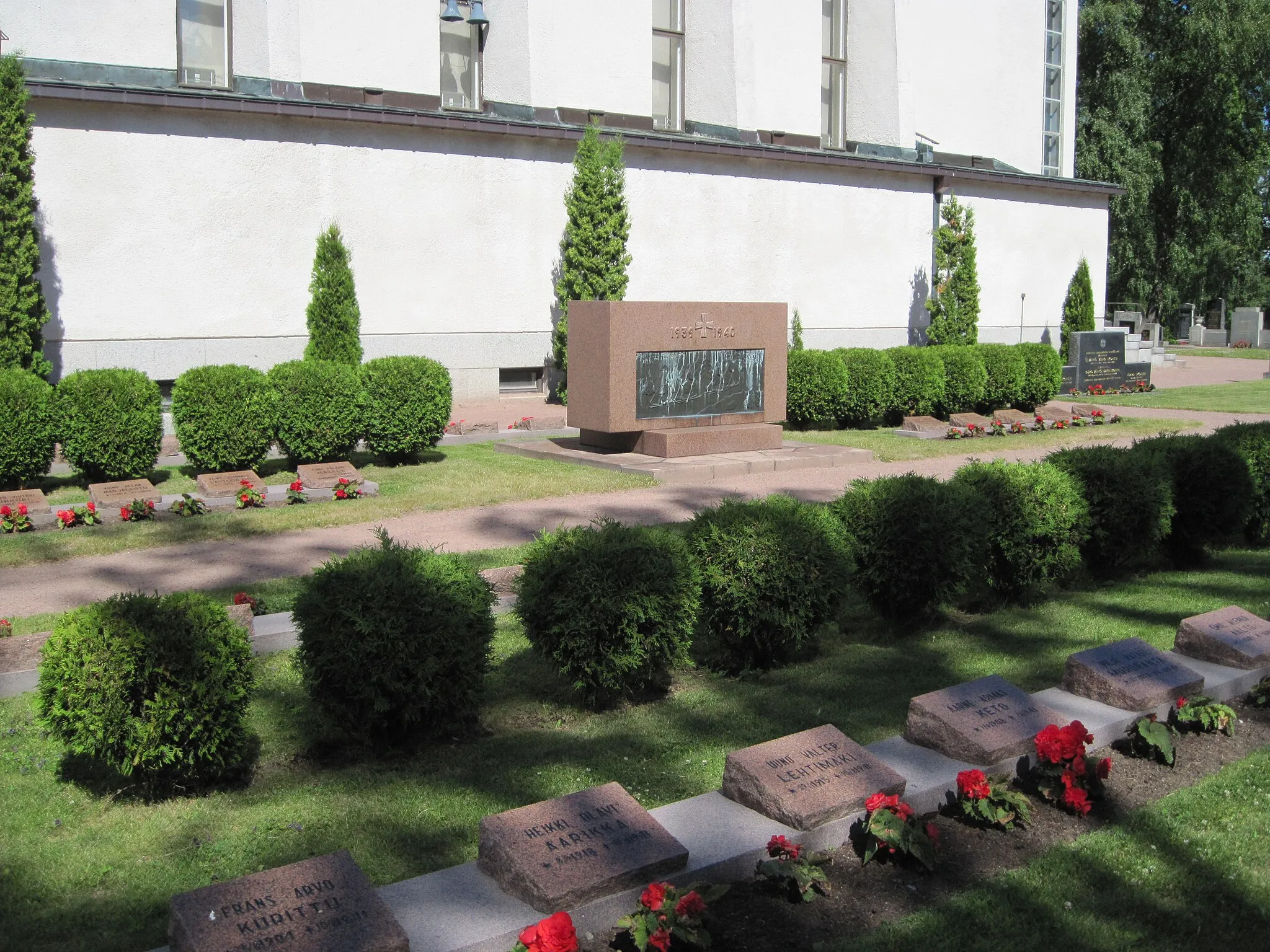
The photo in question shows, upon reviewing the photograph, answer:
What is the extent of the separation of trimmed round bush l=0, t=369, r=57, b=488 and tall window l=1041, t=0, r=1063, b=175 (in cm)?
2604

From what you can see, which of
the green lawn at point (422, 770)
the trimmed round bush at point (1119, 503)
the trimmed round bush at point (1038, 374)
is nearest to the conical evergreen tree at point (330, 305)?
the green lawn at point (422, 770)

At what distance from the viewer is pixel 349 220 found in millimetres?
18766

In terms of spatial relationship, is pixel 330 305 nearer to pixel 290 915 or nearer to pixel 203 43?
pixel 203 43

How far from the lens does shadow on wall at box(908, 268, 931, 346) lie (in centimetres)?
2680

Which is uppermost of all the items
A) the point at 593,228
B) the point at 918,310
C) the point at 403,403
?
the point at 593,228

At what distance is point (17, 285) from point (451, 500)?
278 inches

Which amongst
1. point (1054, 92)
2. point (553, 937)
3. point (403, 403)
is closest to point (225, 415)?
point (403, 403)

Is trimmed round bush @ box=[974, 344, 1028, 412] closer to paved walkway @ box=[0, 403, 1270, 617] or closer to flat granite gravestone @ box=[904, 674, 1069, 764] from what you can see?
paved walkway @ box=[0, 403, 1270, 617]

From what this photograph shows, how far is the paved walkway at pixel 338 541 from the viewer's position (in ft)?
28.8

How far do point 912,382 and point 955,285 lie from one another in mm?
6901

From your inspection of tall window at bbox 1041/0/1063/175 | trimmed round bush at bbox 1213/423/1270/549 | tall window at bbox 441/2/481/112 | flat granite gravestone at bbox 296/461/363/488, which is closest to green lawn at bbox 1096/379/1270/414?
tall window at bbox 1041/0/1063/175

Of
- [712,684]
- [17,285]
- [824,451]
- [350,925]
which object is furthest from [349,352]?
[350,925]

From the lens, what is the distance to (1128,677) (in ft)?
19.6

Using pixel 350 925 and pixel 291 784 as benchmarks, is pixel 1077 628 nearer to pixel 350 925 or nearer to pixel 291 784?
pixel 291 784
